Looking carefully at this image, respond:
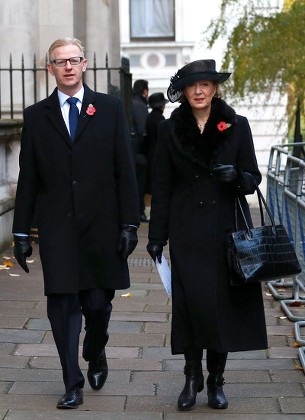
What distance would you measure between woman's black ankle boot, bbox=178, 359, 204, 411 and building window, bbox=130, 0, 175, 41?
68.6ft

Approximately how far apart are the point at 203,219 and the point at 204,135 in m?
0.42

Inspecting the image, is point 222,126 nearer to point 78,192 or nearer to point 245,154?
point 245,154

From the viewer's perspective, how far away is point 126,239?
6371 millimetres

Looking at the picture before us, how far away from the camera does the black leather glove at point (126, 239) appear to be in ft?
20.9

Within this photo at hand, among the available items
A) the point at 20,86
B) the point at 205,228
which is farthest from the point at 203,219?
the point at 20,86

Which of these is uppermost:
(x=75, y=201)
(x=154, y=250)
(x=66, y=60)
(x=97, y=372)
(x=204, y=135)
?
(x=66, y=60)

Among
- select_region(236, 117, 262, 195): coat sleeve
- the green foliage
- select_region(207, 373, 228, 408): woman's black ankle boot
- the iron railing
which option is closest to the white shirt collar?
select_region(236, 117, 262, 195): coat sleeve

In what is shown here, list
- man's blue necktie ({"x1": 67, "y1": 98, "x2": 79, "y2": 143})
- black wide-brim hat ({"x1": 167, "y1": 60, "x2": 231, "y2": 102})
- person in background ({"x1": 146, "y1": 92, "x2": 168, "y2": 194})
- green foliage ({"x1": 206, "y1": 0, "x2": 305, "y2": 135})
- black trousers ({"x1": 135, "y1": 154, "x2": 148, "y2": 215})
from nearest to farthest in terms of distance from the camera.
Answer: black wide-brim hat ({"x1": 167, "y1": 60, "x2": 231, "y2": 102})
man's blue necktie ({"x1": 67, "y1": 98, "x2": 79, "y2": 143})
black trousers ({"x1": 135, "y1": 154, "x2": 148, "y2": 215})
person in background ({"x1": 146, "y1": 92, "x2": 168, "y2": 194})
green foliage ({"x1": 206, "y1": 0, "x2": 305, "y2": 135})

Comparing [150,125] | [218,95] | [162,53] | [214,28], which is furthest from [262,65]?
[218,95]

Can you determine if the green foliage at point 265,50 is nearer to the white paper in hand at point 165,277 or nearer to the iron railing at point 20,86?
the iron railing at point 20,86

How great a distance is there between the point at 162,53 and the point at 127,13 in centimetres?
123

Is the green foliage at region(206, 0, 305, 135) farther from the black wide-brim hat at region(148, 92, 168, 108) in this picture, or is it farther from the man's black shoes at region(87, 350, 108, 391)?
the man's black shoes at region(87, 350, 108, 391)

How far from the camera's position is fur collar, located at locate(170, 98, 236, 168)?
20.5 feet

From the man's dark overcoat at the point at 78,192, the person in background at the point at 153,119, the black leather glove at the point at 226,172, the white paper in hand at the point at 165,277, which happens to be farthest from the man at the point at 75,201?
the person in background at the point at 153,119
